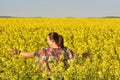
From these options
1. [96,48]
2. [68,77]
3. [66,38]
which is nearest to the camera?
[68,77]

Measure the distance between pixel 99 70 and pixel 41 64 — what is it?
84 cm

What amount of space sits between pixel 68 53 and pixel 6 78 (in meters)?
0.92

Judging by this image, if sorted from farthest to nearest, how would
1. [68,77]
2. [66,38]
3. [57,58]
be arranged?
[66,38] < [57,58] < [68,77]

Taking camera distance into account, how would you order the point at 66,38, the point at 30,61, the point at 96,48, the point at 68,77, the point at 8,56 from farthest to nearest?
the point at 66,38 < the point at 96,48 < the point at 8,56 < the point at 30,61 < the point at 68,77

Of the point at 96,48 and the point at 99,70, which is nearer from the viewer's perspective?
the point at 99,70

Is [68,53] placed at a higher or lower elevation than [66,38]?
higher

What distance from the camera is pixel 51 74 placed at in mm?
6746

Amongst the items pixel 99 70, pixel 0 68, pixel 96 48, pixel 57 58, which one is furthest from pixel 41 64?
pixel 96 48

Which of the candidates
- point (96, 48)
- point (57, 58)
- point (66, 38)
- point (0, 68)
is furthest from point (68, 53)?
point (66, 38)

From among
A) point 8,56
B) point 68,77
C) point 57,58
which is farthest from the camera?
point 8,56

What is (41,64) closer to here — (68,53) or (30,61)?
(68,53)

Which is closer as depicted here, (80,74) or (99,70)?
(80,74)

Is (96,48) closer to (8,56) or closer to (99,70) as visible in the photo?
(8,56)

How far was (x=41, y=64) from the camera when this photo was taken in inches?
279
